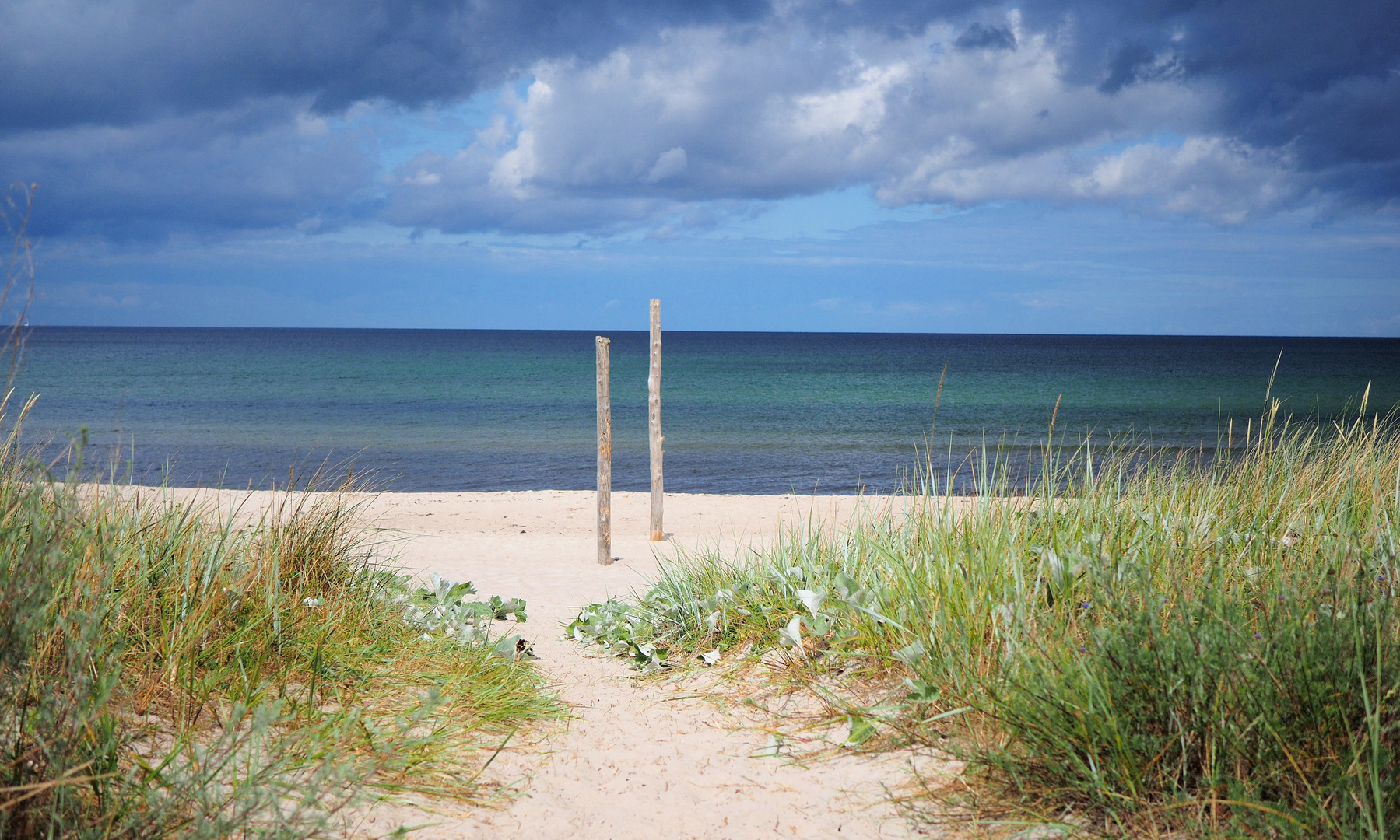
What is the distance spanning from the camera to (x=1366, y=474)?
5152 mm

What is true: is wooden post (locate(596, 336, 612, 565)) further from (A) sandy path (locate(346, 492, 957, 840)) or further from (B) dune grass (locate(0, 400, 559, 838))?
(B) dune grass (locate(0, 400, 559, 838))

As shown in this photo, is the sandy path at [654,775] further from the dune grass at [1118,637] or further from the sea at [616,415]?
the sea at [616,415]

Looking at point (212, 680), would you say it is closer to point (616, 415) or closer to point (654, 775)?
point (654, 775)

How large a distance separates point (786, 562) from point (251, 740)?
2.80 m

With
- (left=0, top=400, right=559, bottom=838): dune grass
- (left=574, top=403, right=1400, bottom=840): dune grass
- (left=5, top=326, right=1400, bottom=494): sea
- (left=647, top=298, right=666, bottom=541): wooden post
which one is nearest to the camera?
(left=0, top=400, right=559, bottom=838): dune grass

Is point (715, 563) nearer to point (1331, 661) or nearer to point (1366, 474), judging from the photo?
point (1331, 661)

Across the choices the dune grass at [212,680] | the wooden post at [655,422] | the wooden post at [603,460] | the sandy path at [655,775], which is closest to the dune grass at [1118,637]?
the sandy path at [655,775]

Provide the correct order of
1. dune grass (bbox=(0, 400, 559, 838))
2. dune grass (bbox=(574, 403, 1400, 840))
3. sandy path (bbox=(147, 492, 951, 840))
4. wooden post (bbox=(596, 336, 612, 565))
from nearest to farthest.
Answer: dune grass (bbox=(0, 400, 559, 838)), dune grass (bbox=(574, 403, 1400, 840)), sandy path (bbox=(147, 492, 951, 840)), wooden post (bbox=(596, 336, 612, 565))

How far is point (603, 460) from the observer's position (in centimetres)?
944

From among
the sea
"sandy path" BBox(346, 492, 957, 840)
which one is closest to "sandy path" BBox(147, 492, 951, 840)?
"sandy path" BBox(346, 492, 957, 840)

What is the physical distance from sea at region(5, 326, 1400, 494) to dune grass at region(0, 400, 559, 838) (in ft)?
1.59

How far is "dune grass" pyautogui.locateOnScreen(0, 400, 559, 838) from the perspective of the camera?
87.8 inches

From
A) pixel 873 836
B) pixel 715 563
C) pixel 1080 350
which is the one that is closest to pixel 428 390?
pixel 715 563

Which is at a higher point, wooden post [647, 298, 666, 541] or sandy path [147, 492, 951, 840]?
wooden post [647, 298, 666, 541]
